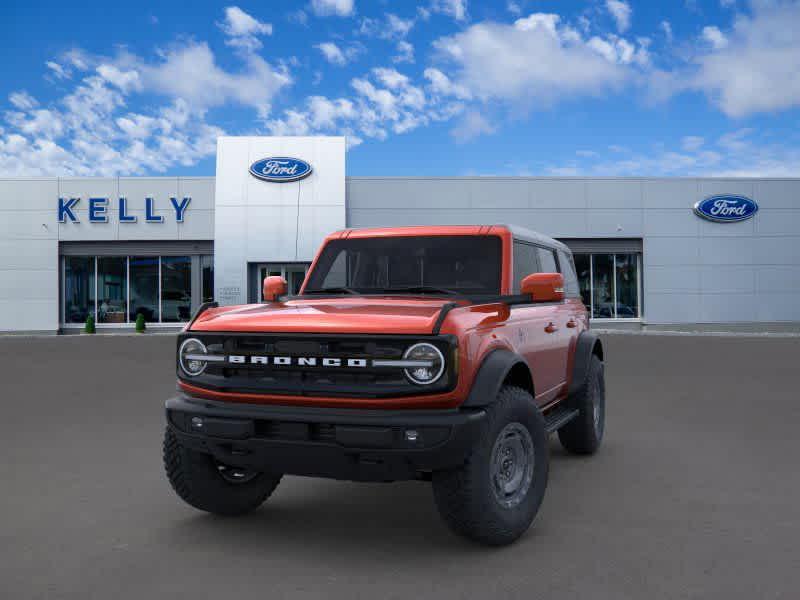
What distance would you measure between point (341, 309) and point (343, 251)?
1.35 meters

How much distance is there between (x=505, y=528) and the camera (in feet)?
12.6

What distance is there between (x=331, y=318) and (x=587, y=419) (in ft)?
10.4

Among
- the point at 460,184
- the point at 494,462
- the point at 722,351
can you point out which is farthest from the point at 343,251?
the point at 460,184

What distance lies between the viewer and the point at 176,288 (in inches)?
1172

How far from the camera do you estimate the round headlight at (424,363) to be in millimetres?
3559

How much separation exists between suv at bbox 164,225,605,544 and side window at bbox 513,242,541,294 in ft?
0.78

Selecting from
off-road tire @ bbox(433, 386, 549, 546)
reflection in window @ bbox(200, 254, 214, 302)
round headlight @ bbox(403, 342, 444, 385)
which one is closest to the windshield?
off-road tire @ bbox(433, 386, 549, 546)

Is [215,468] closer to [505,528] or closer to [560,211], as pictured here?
[505,528]

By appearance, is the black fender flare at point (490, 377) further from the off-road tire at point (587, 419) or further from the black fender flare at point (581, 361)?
the off-road tire at point (587, 419)

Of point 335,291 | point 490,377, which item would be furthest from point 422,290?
point 490,377

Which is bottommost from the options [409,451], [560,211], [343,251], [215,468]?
[215,468]

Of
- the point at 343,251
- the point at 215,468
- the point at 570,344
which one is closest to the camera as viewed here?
the point at 215,468

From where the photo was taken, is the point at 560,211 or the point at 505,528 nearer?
the point at 505,528

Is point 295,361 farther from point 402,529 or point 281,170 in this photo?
point 281,170
